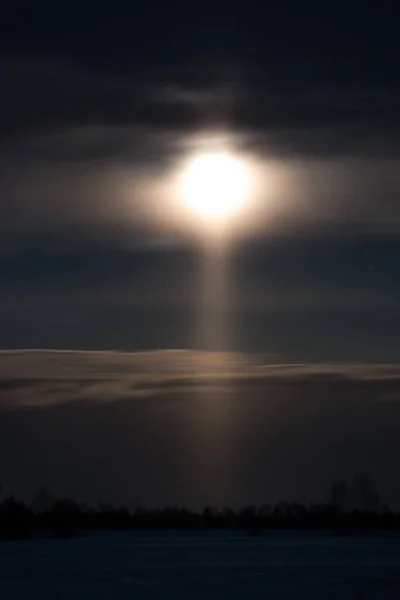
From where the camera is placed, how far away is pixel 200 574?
2559 inches

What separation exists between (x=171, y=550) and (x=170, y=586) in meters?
38.7

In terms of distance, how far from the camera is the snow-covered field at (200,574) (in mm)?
55219

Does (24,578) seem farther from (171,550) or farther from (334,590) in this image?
(171,550)

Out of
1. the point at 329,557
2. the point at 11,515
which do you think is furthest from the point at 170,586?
the point at 11,515

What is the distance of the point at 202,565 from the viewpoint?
240 feet

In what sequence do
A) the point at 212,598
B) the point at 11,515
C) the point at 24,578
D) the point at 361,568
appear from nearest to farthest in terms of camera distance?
1. the point at 212,598
2. the point at 24,578
3. the point at 361,568
4. the point at 11,515

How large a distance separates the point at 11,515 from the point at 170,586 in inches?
3110

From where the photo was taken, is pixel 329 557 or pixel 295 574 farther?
pixel 329 557

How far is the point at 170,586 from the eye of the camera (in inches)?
2298

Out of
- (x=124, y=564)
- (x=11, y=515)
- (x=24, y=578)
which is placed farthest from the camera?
(x=11, y=515)

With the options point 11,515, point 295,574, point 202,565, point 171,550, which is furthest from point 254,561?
point 11,515

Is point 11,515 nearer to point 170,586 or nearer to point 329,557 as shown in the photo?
point 329,557

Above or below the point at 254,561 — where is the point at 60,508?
above

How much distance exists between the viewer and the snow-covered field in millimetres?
55219
